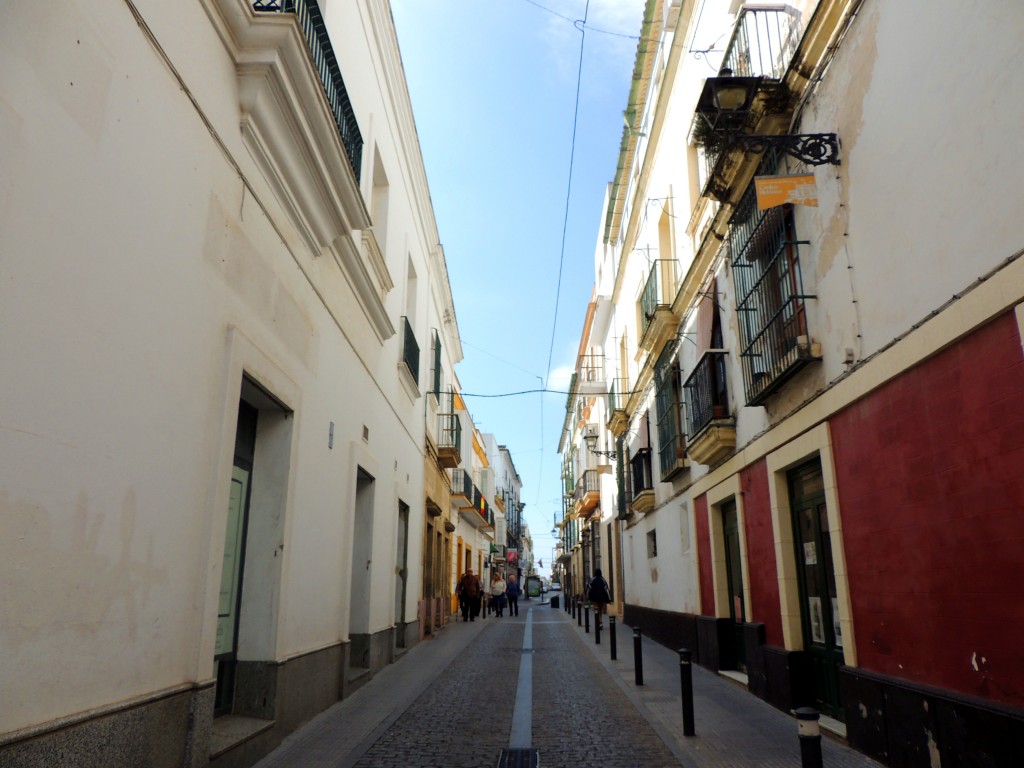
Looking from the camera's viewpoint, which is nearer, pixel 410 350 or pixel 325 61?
pixel 325 61

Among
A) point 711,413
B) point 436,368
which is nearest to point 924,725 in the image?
point 711,413

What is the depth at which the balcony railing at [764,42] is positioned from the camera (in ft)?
23.8

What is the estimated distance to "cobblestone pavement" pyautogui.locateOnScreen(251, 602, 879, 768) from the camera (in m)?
5.59

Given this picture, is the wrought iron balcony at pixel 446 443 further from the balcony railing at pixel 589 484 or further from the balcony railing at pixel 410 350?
the balcony railing at pixel 589 484

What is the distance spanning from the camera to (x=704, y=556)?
37.5ft

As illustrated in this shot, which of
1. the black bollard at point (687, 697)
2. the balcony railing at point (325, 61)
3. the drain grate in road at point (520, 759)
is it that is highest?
the balcony railing at point (325, 61)

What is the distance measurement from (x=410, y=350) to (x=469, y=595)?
1173cm

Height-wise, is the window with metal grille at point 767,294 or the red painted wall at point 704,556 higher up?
the window with metal grille at point 767,294

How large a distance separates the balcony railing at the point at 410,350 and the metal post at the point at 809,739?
31.9ft

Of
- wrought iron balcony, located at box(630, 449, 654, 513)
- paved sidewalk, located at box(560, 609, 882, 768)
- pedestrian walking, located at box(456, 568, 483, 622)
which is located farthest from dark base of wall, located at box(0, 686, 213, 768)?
pedestrian walking, located at box(456, 568, 483, 622)

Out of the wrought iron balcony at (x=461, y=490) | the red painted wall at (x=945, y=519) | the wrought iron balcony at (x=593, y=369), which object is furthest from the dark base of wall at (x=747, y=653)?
the wrought iron balcony at (x=593, y=369)

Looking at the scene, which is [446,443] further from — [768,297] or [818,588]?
[818,588]

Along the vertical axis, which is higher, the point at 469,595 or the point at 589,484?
the point at 589,484

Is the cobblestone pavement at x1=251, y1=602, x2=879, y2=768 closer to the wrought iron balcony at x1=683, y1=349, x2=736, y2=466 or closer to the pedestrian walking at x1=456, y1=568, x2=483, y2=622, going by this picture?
the wrought iron balcony at x1=683, y1=349, x2=736, y2=466
